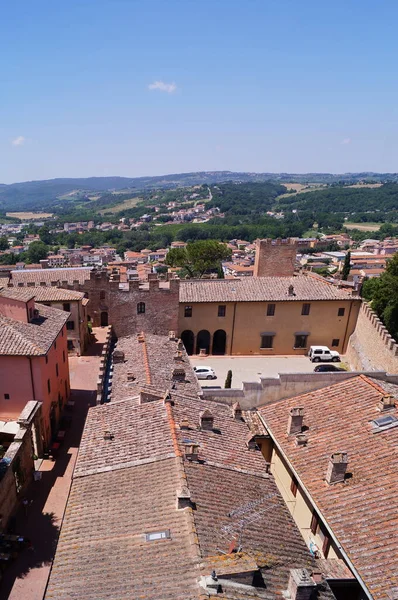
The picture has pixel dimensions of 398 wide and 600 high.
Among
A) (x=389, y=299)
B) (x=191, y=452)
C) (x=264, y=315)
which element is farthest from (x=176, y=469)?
(x=389, y=299)

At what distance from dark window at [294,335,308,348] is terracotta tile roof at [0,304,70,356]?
25.1 metres

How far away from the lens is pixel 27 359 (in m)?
24.6

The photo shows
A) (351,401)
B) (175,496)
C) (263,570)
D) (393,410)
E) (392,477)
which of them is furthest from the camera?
(351,401)

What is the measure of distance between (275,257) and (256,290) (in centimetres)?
939

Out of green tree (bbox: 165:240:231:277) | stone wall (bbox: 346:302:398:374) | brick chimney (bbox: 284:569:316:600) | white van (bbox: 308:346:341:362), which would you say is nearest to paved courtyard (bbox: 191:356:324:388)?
white van (bbox: 308:346:341:362)

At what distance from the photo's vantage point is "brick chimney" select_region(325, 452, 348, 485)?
56.8ft

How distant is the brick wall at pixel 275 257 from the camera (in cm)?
5000

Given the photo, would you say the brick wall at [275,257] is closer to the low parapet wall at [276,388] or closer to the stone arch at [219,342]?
the stone arch at [219,342]

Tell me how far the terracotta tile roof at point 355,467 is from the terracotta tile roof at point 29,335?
13953mm

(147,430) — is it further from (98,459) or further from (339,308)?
(339,308)

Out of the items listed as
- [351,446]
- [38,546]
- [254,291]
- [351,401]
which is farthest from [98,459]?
[254,291]

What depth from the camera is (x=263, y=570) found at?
40.8 feet

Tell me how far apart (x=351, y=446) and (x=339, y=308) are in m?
25.3

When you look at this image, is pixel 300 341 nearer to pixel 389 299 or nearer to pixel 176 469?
pixel 389 299
